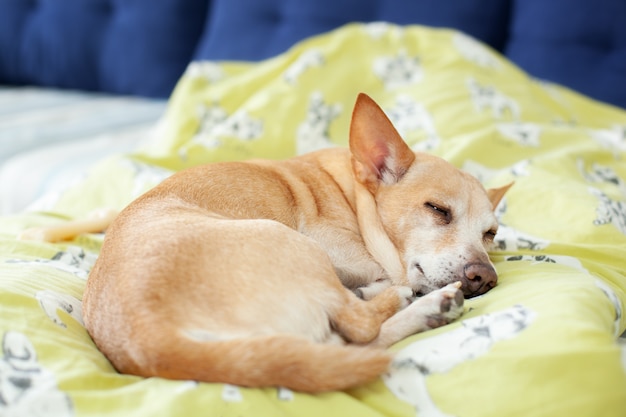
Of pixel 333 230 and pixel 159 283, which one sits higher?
pixel 159 283

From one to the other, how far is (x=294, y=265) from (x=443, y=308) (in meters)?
0.32

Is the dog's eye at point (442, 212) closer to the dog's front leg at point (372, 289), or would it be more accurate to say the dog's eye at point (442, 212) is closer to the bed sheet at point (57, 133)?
the dog's front leg at point (372, 289)

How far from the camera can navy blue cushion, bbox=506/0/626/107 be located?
297cm

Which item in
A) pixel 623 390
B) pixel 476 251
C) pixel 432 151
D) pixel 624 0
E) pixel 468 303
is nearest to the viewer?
pixel 623 390

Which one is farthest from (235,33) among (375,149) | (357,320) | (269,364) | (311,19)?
(269,364)

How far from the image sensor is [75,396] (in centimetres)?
108

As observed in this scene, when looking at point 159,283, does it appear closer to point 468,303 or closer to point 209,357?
point 209,357

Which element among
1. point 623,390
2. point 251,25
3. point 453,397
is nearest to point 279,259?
point 453,397

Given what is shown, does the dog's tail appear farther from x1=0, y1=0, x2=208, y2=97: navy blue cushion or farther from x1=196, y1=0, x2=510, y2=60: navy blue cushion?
x1=0, y1=0, x2=208, y2=97: navy blue cushion

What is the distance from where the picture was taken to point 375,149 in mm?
1770

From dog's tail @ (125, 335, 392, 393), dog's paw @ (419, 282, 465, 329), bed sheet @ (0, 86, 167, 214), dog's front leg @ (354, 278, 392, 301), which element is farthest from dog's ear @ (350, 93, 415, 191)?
bed sheet @ (0, 86, 167, 214)

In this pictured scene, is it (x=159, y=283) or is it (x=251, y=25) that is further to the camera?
(x=251, y=25)

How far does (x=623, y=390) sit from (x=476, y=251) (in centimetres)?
59

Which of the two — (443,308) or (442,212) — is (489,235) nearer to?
(442,212)
